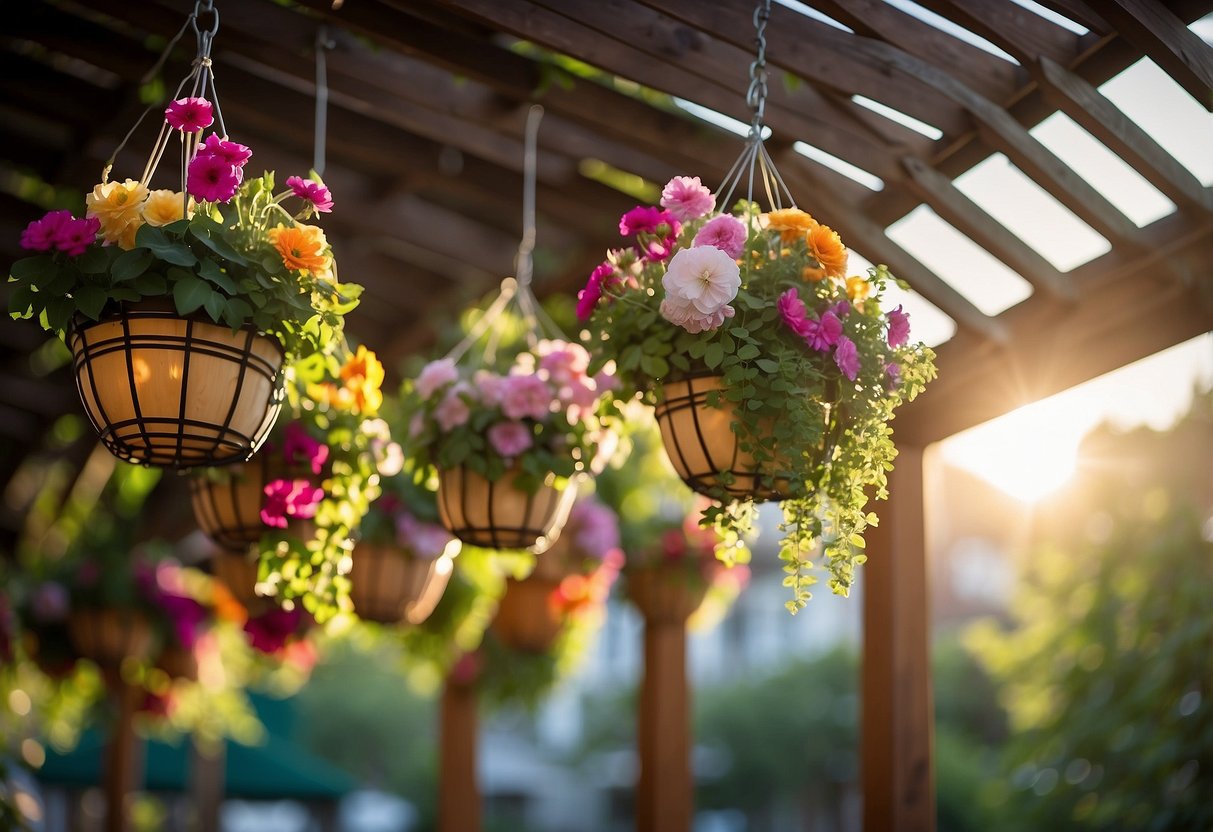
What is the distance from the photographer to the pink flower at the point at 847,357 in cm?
190

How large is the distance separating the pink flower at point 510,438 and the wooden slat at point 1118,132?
1.23 metres

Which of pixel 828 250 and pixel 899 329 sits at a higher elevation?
pixel 828 250

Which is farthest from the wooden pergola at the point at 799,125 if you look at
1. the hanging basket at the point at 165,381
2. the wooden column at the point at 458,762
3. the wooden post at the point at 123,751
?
the wooden post at the point at 123,751

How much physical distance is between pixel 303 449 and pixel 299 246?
2.24ft

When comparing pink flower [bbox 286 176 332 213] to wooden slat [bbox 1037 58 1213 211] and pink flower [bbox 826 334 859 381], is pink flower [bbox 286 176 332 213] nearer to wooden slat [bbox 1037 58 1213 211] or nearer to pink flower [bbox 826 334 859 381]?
pink flower [bbox 826 334 859 381]

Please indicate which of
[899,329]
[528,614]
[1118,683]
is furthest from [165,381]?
[1118,683]

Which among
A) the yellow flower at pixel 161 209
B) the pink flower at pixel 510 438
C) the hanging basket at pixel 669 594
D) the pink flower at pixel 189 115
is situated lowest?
the hanging basket at pixel 669 594

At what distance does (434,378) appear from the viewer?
2598mm

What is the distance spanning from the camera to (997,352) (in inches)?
111

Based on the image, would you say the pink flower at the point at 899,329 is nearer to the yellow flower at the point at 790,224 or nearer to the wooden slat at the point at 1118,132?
the yellow flower at the point at 790,224

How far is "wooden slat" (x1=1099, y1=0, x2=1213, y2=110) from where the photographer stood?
2098 millimetres

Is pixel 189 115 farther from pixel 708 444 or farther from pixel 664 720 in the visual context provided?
pixel 664 720

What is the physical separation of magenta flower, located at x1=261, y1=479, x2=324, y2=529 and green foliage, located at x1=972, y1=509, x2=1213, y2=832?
12.3 ft

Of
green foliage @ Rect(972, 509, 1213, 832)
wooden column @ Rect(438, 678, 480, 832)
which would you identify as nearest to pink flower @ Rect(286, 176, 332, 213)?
wooden column @ Rect(438, 678, 480, 832)
